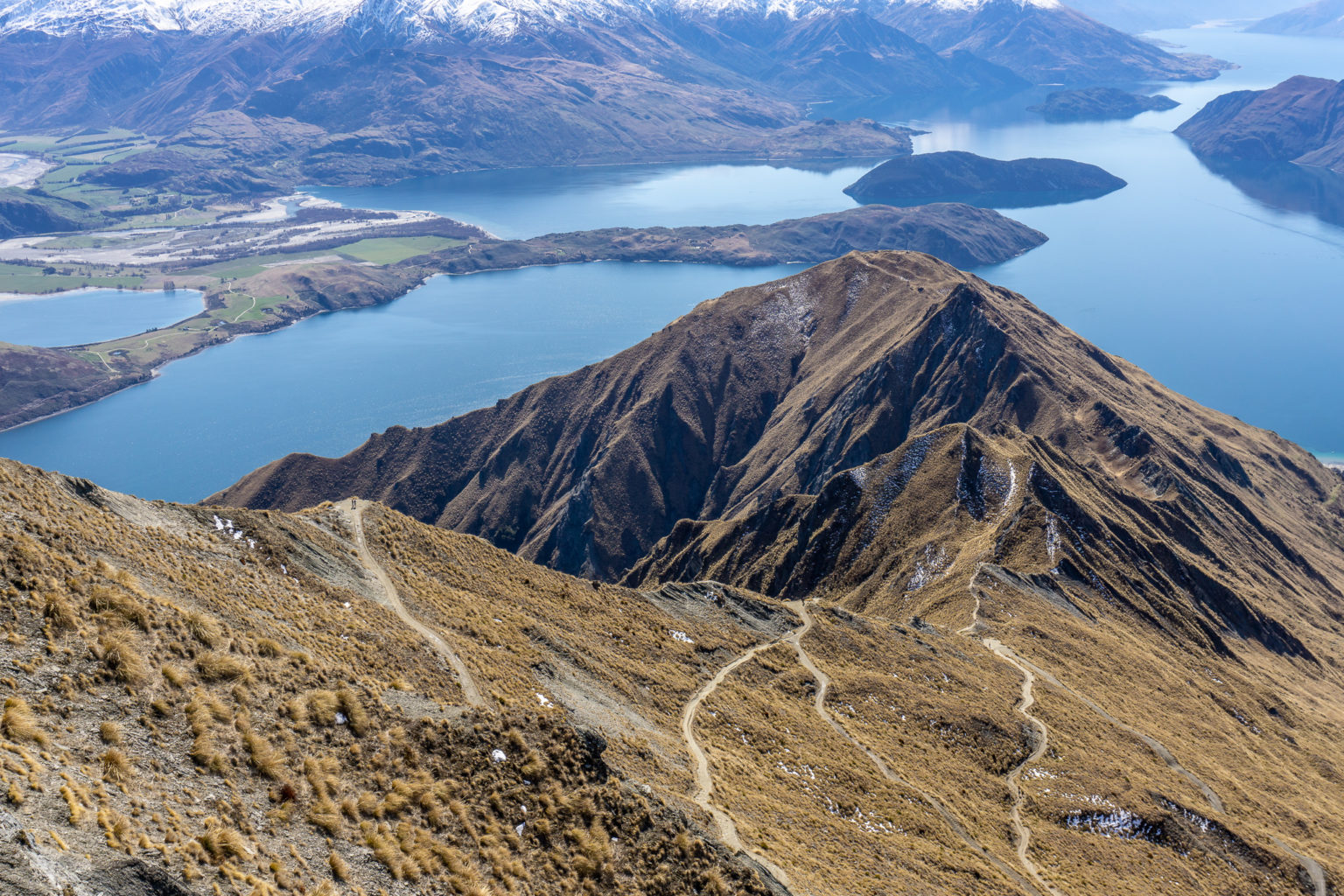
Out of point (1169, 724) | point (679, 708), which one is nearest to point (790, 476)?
point (1169, 724)

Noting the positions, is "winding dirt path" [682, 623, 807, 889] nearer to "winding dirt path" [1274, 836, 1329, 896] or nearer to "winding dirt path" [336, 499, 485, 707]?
"winding dirt path" [336, 499, 485, 707]

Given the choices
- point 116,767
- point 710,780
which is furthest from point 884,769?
point 116,767

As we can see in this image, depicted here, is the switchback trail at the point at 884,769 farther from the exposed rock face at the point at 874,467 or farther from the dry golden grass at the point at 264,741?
the exposed rock face at the point at 874,467

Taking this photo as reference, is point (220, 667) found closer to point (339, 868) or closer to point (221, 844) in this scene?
point (221, 844)

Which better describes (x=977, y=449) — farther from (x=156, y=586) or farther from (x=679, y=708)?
(x=156, y=586)

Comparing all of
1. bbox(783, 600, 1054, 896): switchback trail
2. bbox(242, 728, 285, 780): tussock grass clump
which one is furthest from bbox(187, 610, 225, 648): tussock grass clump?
bbox(783, 600, 1054, 896): switchback trail

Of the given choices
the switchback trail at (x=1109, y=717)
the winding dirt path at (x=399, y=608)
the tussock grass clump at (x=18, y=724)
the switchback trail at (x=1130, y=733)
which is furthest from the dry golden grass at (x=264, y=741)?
the switchback trail at (x=1109, y=717)
